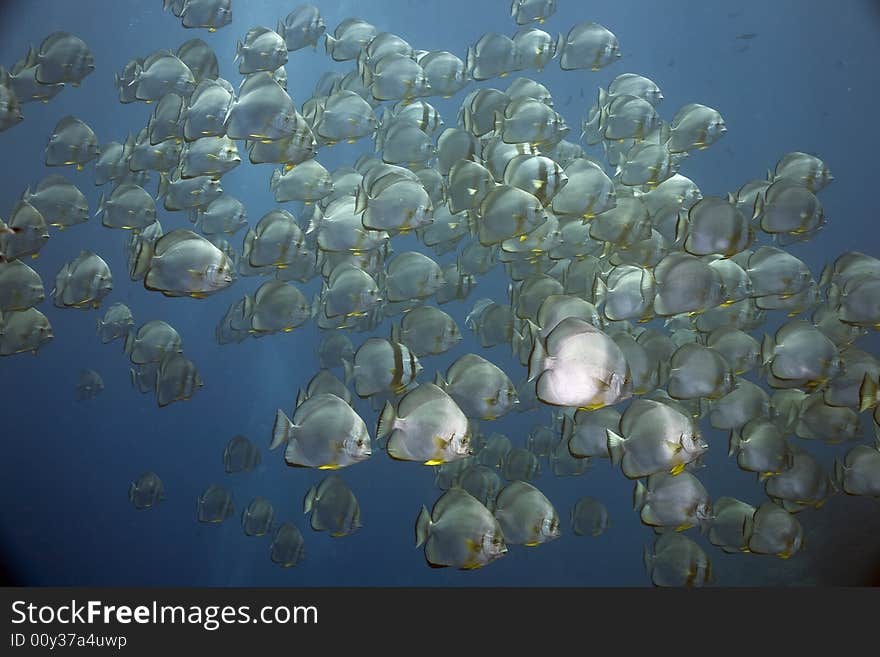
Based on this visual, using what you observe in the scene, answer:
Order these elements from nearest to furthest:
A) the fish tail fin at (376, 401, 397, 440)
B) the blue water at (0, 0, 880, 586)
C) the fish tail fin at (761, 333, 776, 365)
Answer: the fish tail fin at (376, 401, 397, 440)
the fish tail fin at (761, 333, 776, 365)
the blue water at (0, 0, 880, 586)

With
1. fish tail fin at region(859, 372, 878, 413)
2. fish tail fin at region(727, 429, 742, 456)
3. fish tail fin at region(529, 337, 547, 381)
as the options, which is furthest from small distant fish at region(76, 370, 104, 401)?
fish tail fin at region(859, 372, 878, 413)

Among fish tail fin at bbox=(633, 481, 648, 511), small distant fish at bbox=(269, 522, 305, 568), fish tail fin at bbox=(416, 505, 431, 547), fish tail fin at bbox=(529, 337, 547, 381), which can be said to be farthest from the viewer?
small distant fish at bbox=(269, 522, 305, 568)

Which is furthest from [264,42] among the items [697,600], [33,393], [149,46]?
[33,393]

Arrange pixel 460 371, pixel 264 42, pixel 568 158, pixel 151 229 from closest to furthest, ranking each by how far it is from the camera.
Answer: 1. pixel 460 371
2. pixel 264 42
3. pixel 568 158
4. pixel 151 229

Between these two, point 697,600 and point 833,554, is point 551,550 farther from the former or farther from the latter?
point 697,600

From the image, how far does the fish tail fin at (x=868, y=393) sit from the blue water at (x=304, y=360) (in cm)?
520

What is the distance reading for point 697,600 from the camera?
378 cm

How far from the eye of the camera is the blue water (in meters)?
8.59

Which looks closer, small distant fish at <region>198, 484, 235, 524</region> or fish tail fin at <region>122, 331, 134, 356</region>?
fish tail fin at <region>122, 331, 134, 356</region>

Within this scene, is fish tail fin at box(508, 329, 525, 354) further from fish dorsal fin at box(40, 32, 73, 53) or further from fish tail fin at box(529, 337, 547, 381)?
fish dorsal fin at box(40, 32, 73, 53)

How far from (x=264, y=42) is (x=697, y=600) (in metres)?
3.70

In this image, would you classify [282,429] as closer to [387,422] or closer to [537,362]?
[387,422]

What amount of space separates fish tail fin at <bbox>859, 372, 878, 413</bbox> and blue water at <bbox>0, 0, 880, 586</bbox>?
17.1 ft

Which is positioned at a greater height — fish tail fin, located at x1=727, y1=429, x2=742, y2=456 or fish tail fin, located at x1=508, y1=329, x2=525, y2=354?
fish tail fin, located at x1=508, y1=329, x2=525, y2=354
